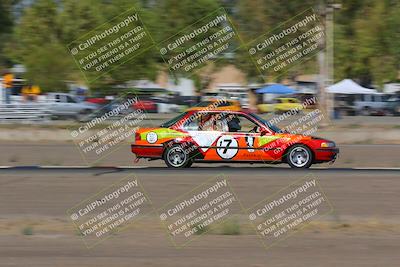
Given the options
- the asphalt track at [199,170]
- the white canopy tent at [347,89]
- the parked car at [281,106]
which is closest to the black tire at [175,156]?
the asphalt track at [199,170]

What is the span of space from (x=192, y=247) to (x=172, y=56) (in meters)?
40.4

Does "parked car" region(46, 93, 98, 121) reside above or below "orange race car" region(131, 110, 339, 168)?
above

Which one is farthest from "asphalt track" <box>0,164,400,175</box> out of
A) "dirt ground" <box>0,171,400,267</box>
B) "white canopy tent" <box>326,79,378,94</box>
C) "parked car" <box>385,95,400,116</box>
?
"white canopy tent" <box>326,79,378,94</box>

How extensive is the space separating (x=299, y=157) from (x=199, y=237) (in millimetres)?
7798

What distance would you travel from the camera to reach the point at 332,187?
1336cm

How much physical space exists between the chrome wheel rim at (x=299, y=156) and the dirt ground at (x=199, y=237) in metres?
1.10

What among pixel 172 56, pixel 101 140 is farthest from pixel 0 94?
pixel 101 140

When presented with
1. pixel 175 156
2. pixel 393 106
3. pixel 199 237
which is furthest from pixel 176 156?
pixel 393 106

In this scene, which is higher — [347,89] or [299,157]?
[347,89]

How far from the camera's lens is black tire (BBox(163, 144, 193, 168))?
53.3 feet

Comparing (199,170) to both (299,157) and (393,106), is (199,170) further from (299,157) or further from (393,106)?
(393,106)

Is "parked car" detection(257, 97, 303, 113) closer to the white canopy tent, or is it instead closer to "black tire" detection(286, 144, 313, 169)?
the white canopy tent

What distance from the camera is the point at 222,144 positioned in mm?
16234

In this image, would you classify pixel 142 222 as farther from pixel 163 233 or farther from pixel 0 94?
pixel 0 94
